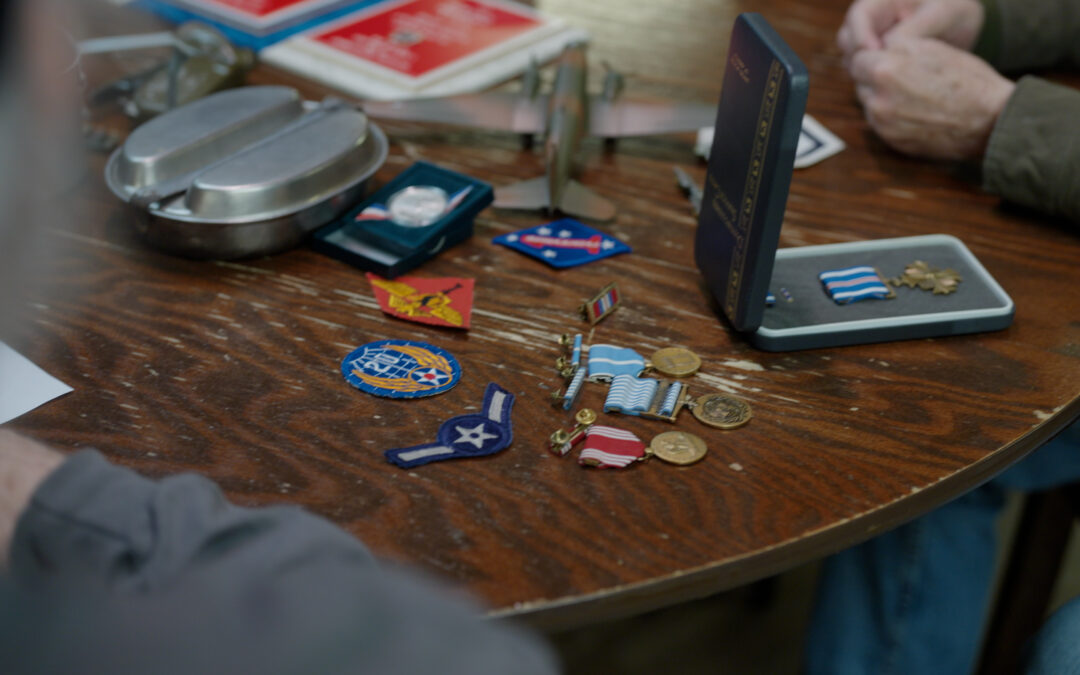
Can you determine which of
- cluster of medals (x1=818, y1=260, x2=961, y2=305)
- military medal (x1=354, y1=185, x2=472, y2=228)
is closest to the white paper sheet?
military medal (x1=354, y1=185, x2=472, y2=228)

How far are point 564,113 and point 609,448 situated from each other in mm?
449

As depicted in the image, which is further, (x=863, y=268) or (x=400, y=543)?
(x=863, y=268)

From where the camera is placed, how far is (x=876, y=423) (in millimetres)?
692

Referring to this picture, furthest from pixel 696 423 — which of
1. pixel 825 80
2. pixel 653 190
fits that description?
pixel 825 80

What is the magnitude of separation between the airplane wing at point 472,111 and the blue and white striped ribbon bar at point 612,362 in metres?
0.38

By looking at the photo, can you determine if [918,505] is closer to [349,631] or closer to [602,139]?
[349,631]

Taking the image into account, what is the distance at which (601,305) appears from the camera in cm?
79

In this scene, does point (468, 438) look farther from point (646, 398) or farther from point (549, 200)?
point (549, 200)

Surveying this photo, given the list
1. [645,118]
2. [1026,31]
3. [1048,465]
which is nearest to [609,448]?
[645,118]

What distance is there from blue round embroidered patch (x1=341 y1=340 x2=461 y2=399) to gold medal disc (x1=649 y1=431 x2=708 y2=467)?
0.16m

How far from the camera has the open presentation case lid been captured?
66cm

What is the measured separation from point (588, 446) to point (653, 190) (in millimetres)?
408

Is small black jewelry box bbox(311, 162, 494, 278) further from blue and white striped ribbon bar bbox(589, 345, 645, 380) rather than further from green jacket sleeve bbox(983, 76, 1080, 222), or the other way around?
green jacket sleeve bbox(983, 76, 1080, 222)

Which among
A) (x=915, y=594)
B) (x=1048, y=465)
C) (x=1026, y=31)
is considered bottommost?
(x=915, y=594)
